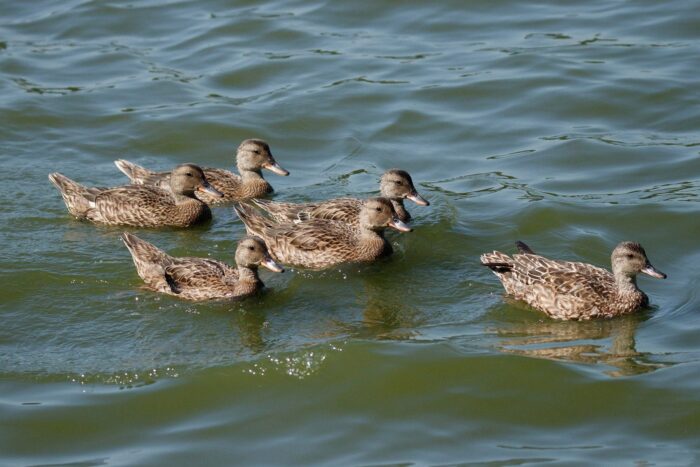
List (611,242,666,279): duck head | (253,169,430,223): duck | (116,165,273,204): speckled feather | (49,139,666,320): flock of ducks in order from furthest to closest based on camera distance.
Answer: (116,165,273,204): speckled feather, (253,169,430,223): duck, (49,139,666,320): flock of ducks, (611,242,666,279): duck head

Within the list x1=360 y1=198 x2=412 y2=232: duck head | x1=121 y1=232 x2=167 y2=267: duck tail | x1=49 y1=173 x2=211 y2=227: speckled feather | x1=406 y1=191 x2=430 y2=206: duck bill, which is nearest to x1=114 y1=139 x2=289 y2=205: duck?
x1=49 y1=173 x2=211 y2=227: speckled feather

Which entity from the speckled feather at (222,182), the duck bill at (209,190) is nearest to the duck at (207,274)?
the duck bill at (209,190)

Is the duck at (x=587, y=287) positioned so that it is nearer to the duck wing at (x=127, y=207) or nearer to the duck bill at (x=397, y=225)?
the duck bill at (x=397, y=225)

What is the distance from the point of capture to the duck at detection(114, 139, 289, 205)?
14.6 meters

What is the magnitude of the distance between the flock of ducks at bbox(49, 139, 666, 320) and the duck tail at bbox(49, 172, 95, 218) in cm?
1

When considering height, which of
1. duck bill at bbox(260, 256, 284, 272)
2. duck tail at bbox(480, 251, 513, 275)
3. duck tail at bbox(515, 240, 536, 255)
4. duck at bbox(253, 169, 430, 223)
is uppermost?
duck at bbox(253, 169, 430, 223)

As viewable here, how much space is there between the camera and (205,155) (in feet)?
52.9

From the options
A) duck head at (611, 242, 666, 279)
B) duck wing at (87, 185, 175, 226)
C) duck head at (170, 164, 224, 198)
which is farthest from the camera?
duck head at (170, 164, 224, 198)

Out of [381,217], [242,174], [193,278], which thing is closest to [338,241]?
[381,217]

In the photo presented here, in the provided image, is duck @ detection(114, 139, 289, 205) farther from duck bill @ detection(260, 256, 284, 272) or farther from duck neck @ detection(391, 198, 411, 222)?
duck bill @ detection(260, 256, 284, 272)

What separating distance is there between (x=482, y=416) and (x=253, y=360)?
6.36ft

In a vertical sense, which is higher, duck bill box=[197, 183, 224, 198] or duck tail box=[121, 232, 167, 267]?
duck bill box=[197, 183, 224, 198]

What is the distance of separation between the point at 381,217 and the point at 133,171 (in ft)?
11.5

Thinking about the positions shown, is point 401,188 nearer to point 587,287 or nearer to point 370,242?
point 370,242
